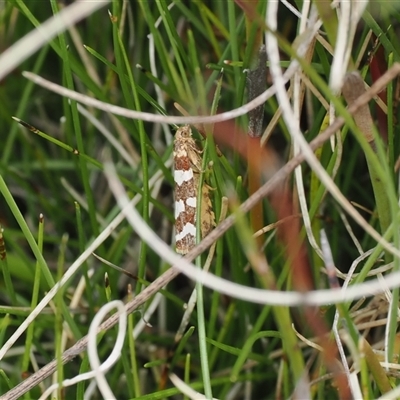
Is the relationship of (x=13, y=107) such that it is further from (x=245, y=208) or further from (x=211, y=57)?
(x=245, y=208)

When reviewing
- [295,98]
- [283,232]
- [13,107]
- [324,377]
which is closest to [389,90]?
[295,98]

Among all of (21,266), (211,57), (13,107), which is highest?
(13,107)

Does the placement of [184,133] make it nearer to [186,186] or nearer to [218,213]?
[186,186]

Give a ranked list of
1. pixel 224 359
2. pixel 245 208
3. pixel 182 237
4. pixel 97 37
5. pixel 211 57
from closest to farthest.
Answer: pixel 245 208 → pixel 182 237 → pixel 224 359 → pixel 211 57 → pixel 97 37

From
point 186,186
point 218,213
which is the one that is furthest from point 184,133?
point 218,213

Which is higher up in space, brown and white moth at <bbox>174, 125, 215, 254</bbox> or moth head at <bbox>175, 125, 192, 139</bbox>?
moth head at <bbox>175, 125, 192, 139</bbox>

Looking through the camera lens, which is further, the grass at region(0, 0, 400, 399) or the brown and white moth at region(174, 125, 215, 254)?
the brown and white moth at region(174, 125, 215, 254)
